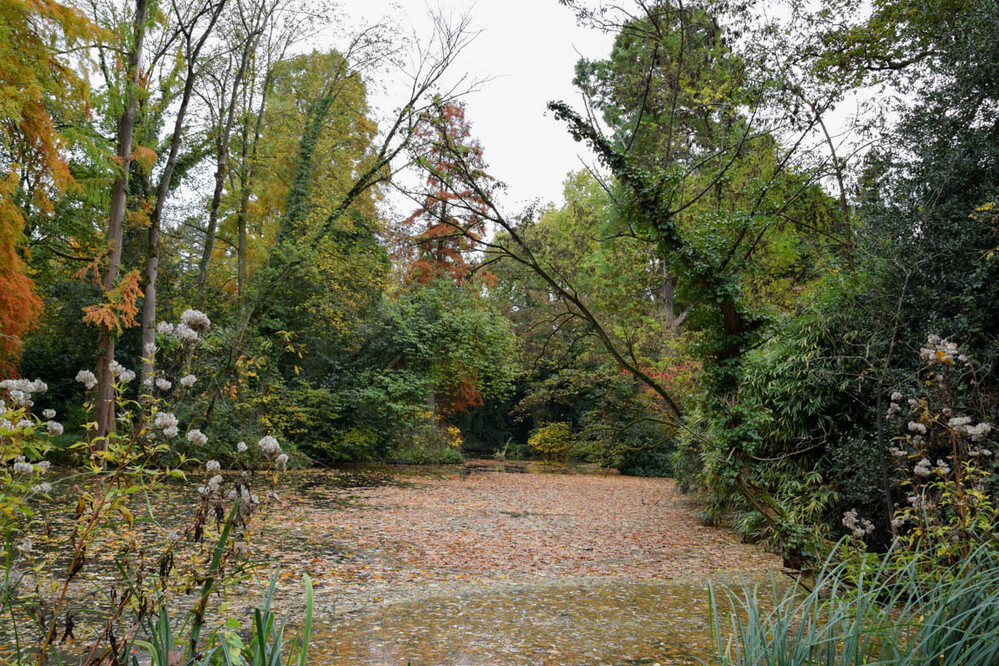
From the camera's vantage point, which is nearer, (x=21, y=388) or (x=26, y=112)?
(x=21, y=388)

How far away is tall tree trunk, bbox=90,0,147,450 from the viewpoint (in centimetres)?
932

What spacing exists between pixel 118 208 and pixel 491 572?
337 inches

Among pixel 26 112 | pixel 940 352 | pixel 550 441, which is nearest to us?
pixel 940 352

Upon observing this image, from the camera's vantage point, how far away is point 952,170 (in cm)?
483

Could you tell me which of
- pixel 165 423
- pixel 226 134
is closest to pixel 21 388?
pixel 165 423

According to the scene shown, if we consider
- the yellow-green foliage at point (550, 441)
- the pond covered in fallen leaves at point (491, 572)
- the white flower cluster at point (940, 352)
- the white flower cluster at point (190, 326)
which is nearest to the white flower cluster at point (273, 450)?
the white flower cluster at point (190, 326)

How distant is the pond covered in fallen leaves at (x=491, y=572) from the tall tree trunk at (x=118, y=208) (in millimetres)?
1615

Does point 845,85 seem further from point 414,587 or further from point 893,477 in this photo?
point 414,587

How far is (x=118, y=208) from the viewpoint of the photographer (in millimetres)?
9828

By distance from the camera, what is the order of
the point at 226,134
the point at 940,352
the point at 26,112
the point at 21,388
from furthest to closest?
the point at 226,134, the point at 26,112, the point at 940,352, the point at 21,388

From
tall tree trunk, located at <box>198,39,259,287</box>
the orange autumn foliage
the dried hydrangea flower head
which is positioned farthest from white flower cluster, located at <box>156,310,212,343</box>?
tall tree trunk, located at <box>198,39,259,287</box>

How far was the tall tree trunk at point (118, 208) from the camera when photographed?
9.32 meters

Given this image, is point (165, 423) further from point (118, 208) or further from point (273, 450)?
point (118, 208)

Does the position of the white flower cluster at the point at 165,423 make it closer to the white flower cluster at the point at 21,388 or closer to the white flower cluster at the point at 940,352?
the white flower cluster at the point at 21,388
